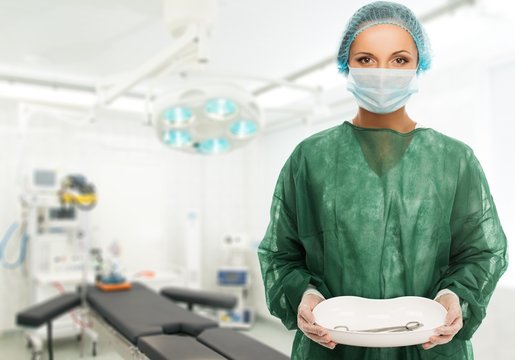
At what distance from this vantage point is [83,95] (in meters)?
4.02

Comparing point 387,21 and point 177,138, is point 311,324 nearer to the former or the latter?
point 387,21

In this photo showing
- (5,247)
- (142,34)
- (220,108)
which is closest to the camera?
(220,108)

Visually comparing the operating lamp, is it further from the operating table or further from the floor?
the floor

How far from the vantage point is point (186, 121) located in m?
2.22

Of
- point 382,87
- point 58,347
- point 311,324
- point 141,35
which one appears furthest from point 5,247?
point 382,87

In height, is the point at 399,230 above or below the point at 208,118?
below

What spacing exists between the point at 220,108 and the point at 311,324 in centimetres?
147

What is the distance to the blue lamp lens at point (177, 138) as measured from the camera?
232 cm

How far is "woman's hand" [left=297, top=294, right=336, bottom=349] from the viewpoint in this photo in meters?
0.86

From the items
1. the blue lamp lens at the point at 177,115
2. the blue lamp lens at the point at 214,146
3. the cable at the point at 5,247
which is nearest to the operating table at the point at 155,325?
the blue lamp lens at the point at 214,146

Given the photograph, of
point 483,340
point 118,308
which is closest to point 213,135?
point 118,308

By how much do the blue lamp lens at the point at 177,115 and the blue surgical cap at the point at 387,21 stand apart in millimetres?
1293

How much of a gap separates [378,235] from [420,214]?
93mm

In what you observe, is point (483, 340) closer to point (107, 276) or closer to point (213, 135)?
point (213, 135)
